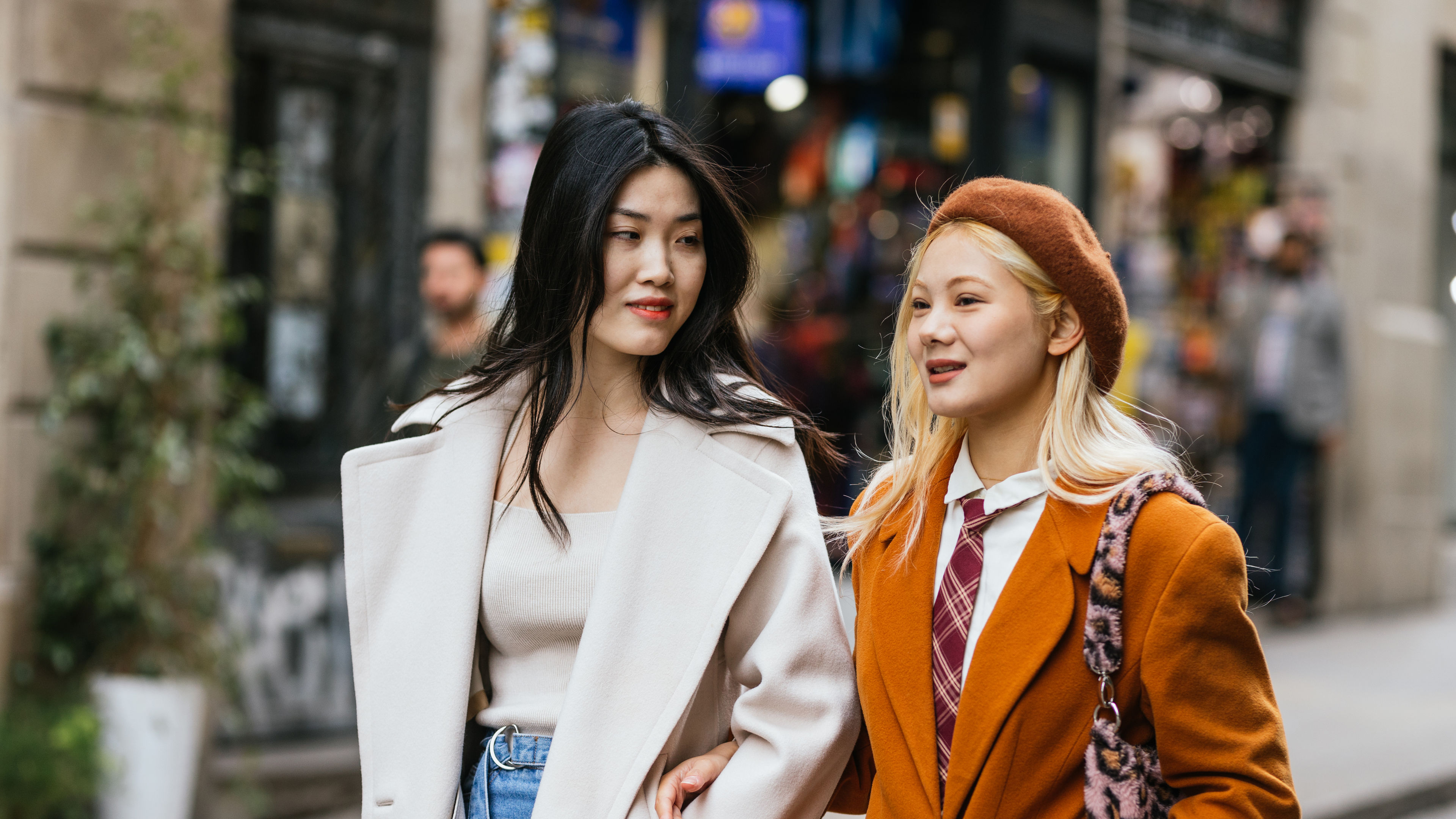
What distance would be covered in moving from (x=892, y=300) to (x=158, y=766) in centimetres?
546

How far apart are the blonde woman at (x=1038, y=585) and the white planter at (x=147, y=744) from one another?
3.20 meters

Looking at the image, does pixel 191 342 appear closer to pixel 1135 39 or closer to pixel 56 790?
pixel 56 790

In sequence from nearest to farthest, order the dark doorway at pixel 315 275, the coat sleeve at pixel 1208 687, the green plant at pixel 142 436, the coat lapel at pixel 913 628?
the coat sleeve at pixel 1208 687, the coat lapel at pixel 913 628, the green plant at pixel 142 436, the dark doorway at pixel 315 275

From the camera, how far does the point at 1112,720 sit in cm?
193

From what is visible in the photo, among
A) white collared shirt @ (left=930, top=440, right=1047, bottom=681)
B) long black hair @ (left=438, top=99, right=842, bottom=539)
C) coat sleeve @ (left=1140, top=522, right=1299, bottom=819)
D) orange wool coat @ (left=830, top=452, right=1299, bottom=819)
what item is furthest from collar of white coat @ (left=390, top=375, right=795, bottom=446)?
coat sleeve @ (left=1140, top=522, right=1299, bottom=819)

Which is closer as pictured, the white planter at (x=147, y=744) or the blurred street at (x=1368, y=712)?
the white planter at (x=147, y=744)

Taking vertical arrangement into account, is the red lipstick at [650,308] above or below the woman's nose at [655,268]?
below

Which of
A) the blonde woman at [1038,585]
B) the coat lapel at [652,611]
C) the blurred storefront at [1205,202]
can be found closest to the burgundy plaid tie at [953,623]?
the blonde woman at [1038,585]

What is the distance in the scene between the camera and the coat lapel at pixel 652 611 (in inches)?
88.0

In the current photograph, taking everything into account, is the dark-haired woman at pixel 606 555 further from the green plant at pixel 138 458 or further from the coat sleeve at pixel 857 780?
the green plant at pixel 138 458

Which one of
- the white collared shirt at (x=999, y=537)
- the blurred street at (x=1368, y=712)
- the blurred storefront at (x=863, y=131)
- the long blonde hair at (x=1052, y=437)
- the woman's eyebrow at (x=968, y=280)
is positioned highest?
the blurred storefront at (x=863, y=131)

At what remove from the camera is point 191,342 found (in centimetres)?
515

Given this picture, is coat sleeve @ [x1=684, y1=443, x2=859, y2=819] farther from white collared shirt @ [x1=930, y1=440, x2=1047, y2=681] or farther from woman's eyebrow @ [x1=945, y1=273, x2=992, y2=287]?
woman's eyebrow @ [x1=945, y1=273, x2=992, y2=287]

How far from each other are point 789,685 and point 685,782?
0.77ft
